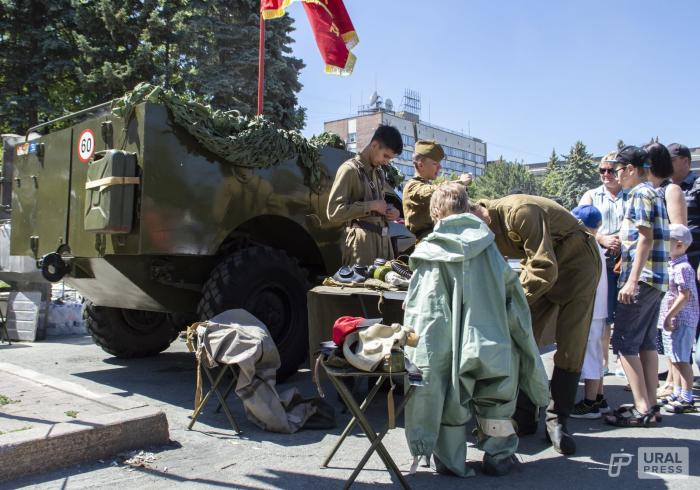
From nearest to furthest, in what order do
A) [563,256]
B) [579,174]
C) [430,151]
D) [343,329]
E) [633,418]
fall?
[343,329]
[563,256]
[633,418]
[430,151]
[579,174]

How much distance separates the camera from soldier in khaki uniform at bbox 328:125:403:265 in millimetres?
4895

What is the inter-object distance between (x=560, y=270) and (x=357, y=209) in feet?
5.35

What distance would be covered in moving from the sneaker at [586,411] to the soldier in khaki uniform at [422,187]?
1.76 meters

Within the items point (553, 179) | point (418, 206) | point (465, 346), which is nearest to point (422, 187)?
point (418, 206)

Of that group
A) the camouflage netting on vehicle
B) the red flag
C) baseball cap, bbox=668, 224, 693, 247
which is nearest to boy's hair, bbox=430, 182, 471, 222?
the camouflage netting on vehicle

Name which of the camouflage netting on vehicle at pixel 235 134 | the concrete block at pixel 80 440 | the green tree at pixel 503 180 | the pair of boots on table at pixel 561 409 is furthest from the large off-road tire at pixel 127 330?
the green tree at pixel 503 180

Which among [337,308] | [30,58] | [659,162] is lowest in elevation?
[337,308]

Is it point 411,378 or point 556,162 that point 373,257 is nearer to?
point 411,378

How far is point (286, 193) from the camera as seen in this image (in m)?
5.60

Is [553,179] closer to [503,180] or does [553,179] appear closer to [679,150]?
[503,180]

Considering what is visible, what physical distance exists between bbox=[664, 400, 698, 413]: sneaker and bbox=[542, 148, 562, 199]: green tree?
5370cm

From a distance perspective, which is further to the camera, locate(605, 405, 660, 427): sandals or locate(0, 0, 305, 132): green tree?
locate(0, 0, 305, 132): green tree

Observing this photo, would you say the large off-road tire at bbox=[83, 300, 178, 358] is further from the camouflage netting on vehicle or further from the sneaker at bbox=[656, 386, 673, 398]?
the sneaker at bbox=[656, 386, 673, 398]

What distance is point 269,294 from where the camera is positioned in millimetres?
5344
